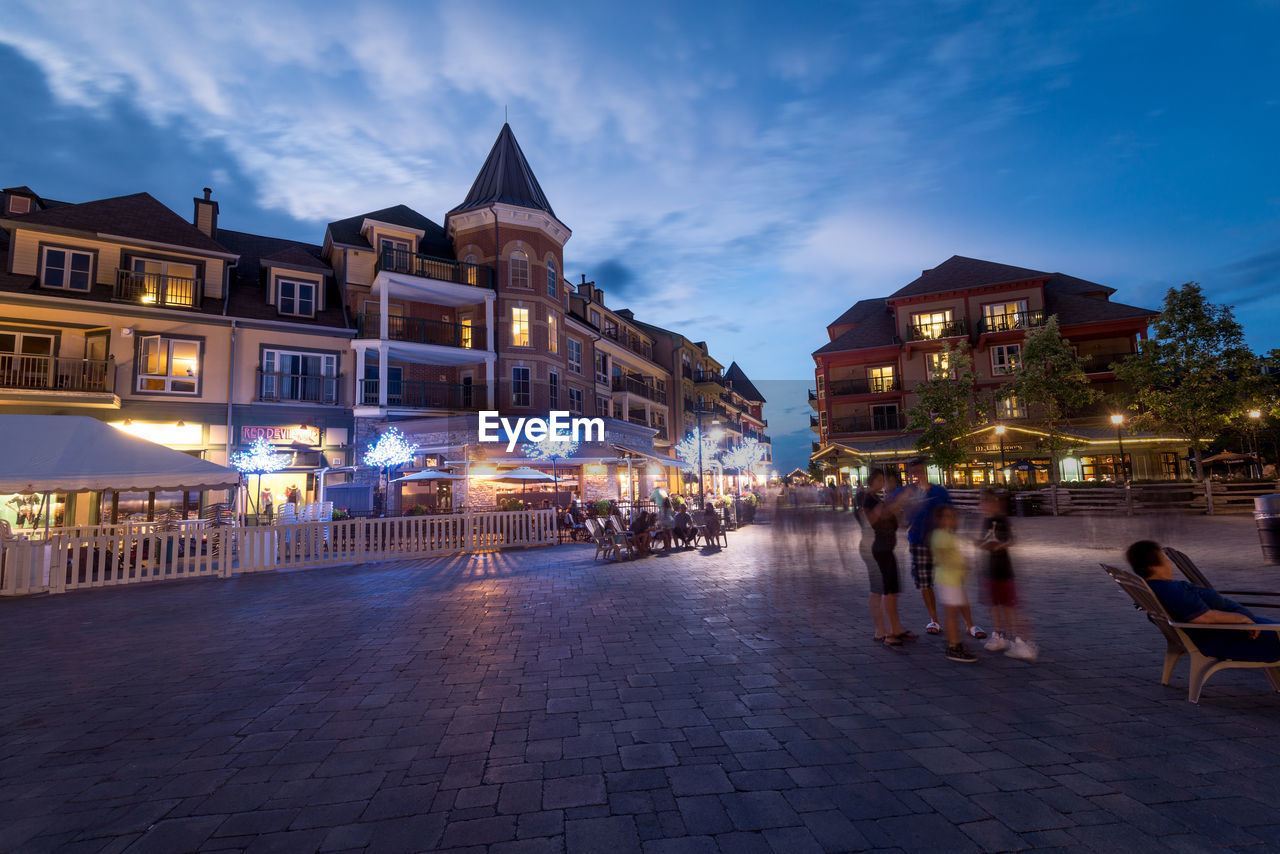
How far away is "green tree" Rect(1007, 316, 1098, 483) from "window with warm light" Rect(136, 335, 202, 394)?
38.4 meters

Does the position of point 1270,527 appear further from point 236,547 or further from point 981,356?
point 981,356

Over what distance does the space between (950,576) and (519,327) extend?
78.1 feet

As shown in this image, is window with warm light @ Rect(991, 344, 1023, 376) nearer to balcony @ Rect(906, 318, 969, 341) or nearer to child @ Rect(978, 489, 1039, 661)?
balcony @ Rect(906, 318, 969, 341)

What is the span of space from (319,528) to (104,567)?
143 inches

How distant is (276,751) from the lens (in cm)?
356

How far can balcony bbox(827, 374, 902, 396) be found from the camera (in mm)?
37844

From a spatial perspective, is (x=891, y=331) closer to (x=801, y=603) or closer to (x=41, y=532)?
(x=801, y=603)

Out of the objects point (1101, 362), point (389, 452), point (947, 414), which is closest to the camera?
point (389, 452)

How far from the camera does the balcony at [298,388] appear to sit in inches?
854

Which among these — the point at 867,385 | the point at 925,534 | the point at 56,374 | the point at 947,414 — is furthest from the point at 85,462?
the point at 867,385

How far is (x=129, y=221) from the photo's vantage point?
21.0 m

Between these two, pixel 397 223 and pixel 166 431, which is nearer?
pixel 166 431

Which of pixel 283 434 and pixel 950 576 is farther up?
pixel 283 434

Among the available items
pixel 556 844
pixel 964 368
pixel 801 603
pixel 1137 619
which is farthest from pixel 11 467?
pixel 964 368
